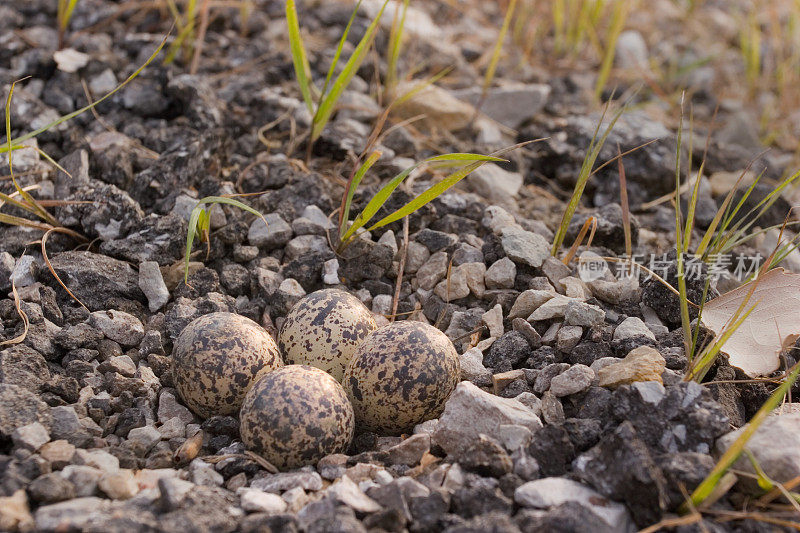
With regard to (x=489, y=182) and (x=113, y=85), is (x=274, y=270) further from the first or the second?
(x=113, y=85)

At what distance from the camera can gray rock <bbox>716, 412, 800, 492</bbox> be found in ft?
6.68

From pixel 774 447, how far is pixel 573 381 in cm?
61

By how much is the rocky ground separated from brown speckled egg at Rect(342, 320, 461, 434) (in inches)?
3.3

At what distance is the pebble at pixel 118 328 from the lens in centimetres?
272

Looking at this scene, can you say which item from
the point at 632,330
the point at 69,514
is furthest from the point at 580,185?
the point at 69,514

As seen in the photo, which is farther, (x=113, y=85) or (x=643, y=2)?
(x=643, y=2)

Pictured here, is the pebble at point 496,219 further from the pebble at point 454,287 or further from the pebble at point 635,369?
the pebble at point 635,369

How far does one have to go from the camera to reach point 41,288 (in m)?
2.77

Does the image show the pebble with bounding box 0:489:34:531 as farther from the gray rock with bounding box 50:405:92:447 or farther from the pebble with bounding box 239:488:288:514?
the pebble with bounding box 239:488:288:514

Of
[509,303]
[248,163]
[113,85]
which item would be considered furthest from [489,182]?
[113,85]

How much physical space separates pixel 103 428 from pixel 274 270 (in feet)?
3.14

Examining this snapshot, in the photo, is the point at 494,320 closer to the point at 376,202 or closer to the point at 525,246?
the point at 525,246

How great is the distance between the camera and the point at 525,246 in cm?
308

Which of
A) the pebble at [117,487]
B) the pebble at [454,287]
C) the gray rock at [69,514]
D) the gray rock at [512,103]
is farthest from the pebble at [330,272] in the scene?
the gray rock at [512,103]
